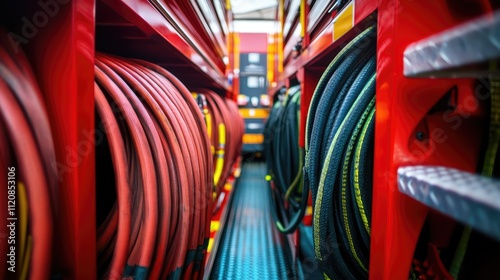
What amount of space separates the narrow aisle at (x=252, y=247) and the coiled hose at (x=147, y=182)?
2.14ft

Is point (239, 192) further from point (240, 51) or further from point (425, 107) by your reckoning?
point (240, 51)

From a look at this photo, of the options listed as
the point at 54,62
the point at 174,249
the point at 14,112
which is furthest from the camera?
the point at 174,249

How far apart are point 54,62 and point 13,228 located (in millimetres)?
306

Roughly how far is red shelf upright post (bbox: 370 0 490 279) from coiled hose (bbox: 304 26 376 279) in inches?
4.9

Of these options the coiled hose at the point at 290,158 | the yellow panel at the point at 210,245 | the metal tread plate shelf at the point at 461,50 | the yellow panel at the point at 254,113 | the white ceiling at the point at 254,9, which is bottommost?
the yellow panel at the point at 210,245

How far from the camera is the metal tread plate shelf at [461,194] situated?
0.36 m

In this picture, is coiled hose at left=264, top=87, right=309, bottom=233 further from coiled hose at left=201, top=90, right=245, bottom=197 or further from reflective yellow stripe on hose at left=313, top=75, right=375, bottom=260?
reflective yellow stripe on hose at left=313, top=75, right=375, bottom=260

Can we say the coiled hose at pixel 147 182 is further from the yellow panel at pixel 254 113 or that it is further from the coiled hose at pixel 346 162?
the yellow panel at pixel 254 113

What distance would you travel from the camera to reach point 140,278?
2.34ft

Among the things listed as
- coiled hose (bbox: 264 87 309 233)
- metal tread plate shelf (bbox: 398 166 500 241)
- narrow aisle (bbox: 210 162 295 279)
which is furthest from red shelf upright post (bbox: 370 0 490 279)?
coiled hose (bbox: 264 87 309 233)

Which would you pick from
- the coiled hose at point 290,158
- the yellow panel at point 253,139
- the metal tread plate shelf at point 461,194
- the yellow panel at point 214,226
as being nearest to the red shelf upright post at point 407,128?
the metal tread plate shelf at point 461,194

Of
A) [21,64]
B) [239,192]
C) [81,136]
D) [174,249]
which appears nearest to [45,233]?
[81,136]

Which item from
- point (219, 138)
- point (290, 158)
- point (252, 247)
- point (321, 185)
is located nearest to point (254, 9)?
point (219, 138)

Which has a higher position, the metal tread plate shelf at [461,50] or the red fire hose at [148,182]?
the metal tread plate shelf at [461,50]
